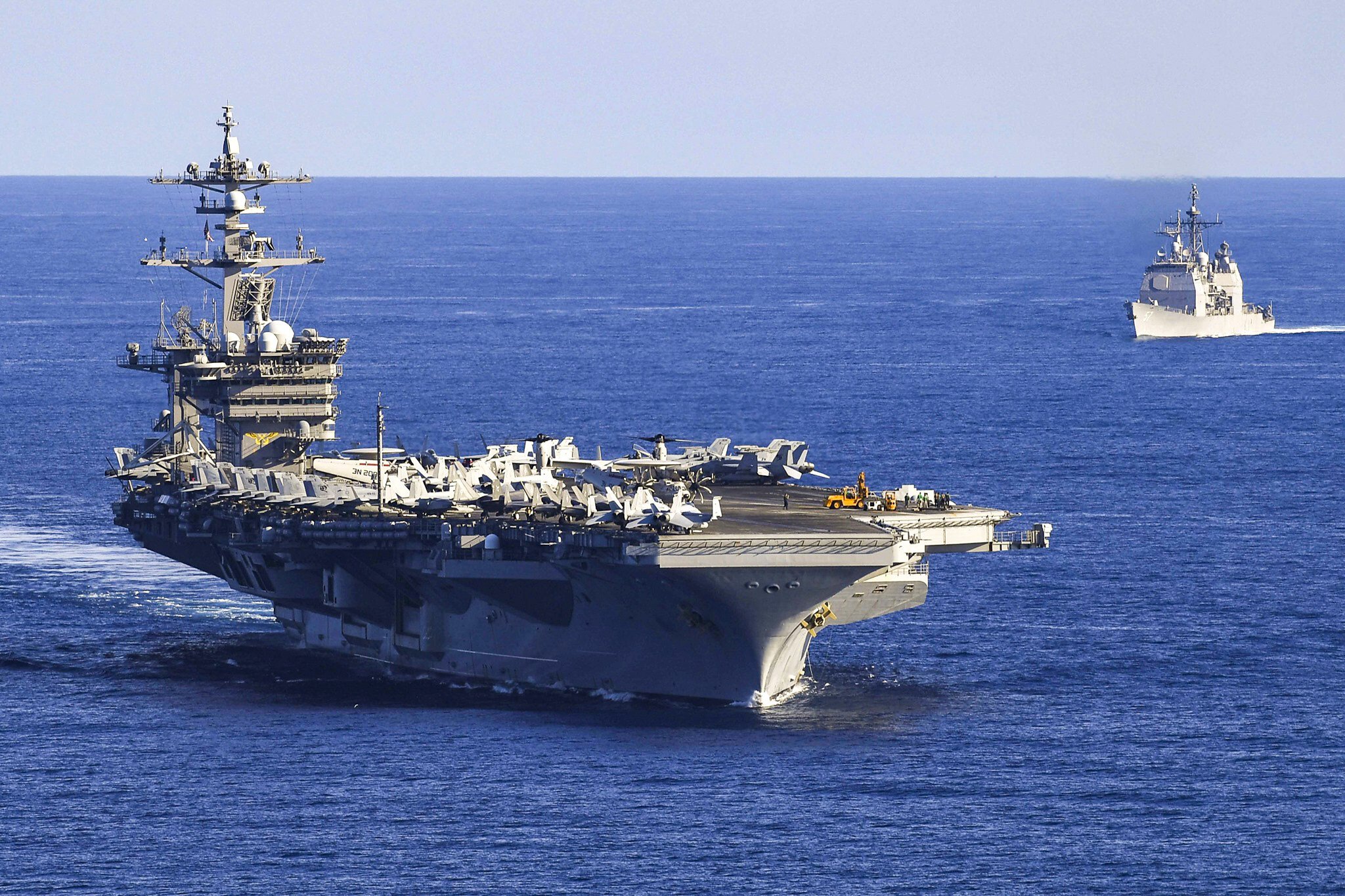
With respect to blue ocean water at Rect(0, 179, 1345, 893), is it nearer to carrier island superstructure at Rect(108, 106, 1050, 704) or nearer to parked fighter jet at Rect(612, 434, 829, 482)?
carrier island superstructure at Rect(108, 106, 1050, 704)

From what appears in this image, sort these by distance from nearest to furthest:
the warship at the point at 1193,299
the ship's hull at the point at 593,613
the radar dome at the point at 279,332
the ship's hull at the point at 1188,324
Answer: the ship's hull at the point at 593,613 → the radar dome at the point at 279,332 → the ship's hull at the point at 1188,324 → the warship at the point at 1193,299

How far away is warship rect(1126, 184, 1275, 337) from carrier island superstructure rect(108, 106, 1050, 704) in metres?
60.8

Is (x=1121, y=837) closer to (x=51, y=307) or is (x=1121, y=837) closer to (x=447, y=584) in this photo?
(x=447, y=584)

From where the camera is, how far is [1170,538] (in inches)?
2292

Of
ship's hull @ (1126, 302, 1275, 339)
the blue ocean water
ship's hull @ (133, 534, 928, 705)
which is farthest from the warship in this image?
ship's hull @ (133, 534, 928, 705)

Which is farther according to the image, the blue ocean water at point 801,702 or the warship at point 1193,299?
the warship at point 1193,299

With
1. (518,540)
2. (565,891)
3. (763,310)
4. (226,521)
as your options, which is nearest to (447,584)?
(518,540)

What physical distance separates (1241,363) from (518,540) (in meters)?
65.0

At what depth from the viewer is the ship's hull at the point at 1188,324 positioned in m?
111

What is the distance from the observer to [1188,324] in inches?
4434

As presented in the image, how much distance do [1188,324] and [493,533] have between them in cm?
7586

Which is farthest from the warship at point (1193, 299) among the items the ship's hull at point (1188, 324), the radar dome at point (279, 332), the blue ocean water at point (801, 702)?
the radar dome at point (279, 332)

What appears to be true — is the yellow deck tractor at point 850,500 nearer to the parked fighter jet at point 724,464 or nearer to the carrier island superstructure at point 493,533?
the carrier island superstructure at point 493,533

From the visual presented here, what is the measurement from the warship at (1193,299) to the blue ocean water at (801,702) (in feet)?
60.5
